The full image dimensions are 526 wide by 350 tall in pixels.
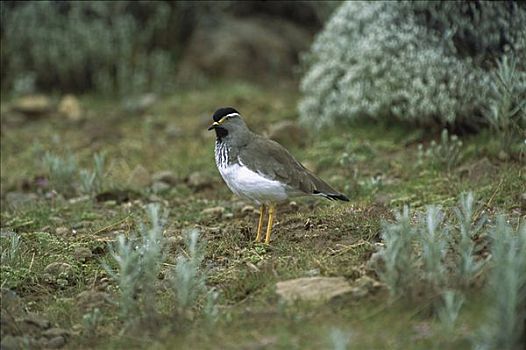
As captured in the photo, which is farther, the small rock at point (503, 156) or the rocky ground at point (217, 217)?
the small rock at point (503, 156)

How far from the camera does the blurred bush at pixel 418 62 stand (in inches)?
321

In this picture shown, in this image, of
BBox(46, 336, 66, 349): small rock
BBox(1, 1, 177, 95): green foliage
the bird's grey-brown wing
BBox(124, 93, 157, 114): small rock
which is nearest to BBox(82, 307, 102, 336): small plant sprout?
BBox(46, 336, 66, 349): small rock

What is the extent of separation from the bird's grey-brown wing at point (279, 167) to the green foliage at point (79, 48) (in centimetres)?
580

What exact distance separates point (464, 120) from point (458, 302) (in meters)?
4.48

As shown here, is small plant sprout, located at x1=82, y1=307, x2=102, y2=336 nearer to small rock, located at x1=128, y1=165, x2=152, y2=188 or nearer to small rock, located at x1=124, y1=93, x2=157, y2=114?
small rock, located at x1=128, y1=165, x2=152, y2=188

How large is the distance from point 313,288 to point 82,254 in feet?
6.29

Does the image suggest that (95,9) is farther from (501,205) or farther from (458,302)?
(458,302)

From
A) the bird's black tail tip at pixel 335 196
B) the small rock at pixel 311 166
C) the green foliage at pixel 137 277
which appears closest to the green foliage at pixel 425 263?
the green foliage at pixel 137 277

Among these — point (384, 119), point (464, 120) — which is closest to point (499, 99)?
point (464, 120)

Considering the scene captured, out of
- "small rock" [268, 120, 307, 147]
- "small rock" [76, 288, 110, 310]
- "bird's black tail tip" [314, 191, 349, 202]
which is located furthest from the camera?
"small rock" [268, 120, 307, 147]

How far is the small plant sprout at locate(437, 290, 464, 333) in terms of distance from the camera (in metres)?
3.93

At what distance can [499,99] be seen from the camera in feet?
25.0

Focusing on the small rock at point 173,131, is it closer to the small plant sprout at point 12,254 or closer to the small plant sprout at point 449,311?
the small plant sprout at point 12,254

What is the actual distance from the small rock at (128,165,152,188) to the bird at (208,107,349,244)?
83.1 inches
